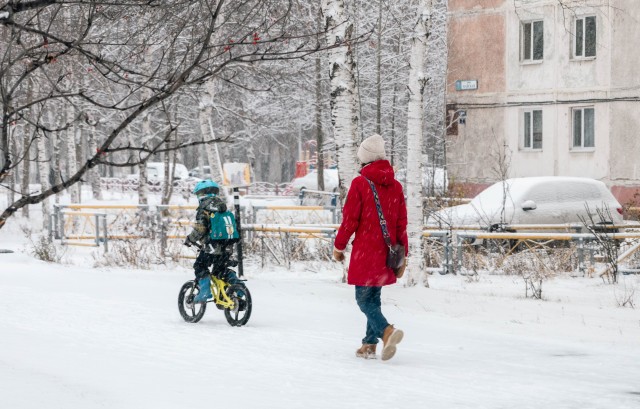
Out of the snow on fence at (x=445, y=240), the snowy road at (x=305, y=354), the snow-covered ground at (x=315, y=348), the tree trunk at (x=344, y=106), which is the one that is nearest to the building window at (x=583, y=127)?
the snow on fence at (x=445, y=240)

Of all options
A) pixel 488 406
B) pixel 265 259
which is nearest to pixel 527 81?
pixel 265 259

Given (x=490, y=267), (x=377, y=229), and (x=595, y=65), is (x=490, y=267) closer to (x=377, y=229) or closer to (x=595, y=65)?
(x=377, y=229)

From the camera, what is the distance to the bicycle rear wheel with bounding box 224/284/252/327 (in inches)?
438

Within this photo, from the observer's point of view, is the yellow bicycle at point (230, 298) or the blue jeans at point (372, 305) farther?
the yellow bicycle at point (230, 298)

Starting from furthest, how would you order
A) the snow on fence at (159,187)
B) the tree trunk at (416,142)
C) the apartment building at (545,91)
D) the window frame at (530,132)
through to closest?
1. the snow on fence at (159,187)
2. the window frame at (530,132)
3. the apartment building at (545,91)
4. the tree trunk at (416,142)

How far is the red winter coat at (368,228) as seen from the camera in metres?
8.84

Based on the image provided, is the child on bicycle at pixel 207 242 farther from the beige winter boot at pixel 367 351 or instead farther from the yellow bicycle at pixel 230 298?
the beige winter boot at pixel 367 351

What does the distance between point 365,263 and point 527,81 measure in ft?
80.3

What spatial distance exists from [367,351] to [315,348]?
758 millimetres

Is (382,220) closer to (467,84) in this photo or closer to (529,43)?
(529,43)

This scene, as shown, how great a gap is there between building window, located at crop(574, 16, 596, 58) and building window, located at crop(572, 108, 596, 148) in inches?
64.0

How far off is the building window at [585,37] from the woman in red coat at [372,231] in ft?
76.5

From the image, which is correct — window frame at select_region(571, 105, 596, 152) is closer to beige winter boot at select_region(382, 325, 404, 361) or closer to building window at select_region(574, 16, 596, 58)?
building window at select_region(574, 16, 596, 58)

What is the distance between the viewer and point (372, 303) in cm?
900
